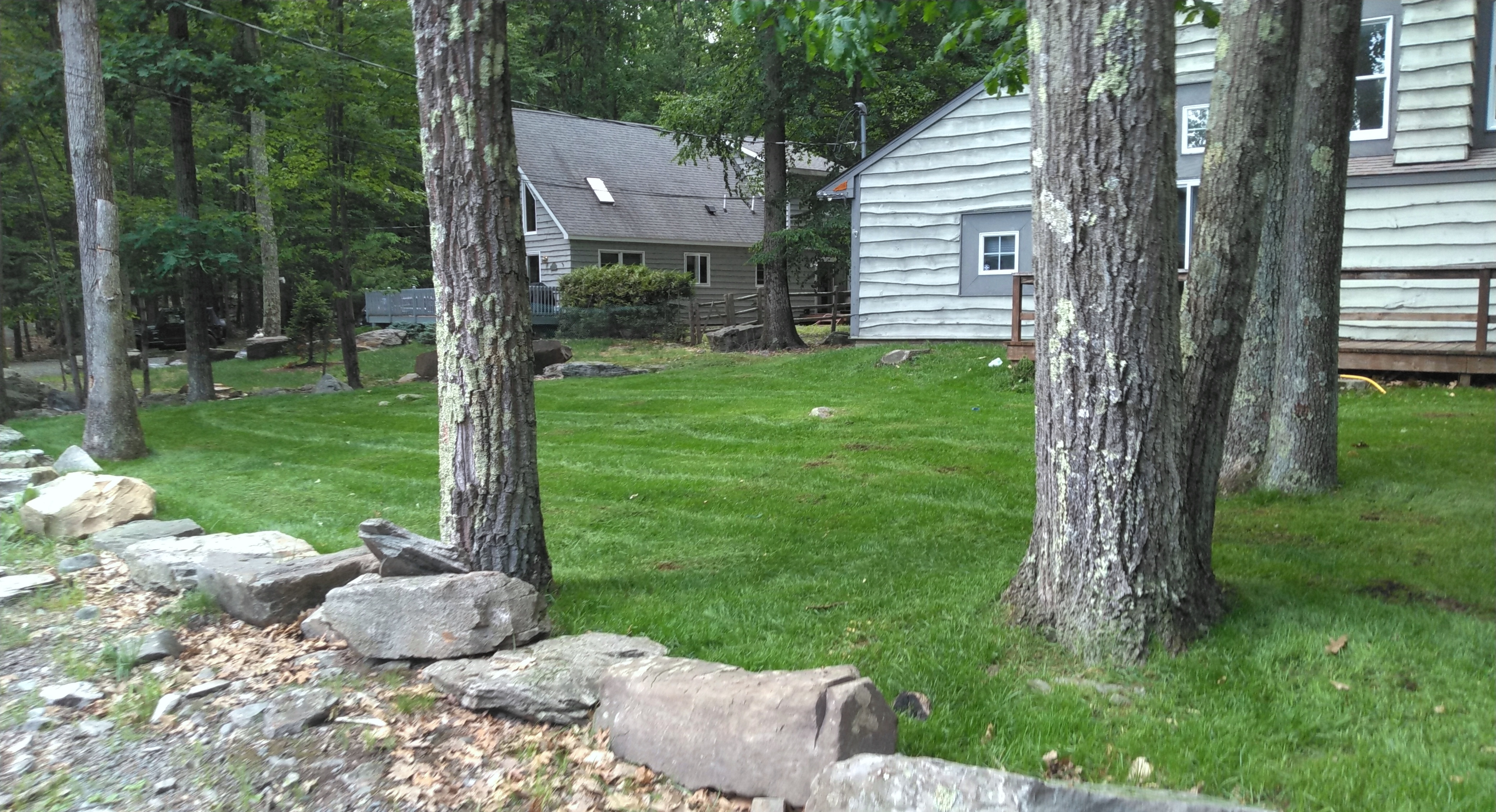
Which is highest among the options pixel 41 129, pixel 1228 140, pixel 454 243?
pixel 41 129

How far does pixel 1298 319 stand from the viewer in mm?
6398

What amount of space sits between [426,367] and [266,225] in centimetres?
390

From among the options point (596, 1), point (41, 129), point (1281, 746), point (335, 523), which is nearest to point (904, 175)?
point (335, 523)

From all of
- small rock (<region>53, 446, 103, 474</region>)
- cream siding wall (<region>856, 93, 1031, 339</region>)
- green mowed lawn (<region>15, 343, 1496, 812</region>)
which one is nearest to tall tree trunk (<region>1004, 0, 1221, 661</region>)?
green mowed lawn (<region>15, 343, 1496, 812</region>)

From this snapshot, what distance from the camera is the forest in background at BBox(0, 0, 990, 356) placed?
13906mm

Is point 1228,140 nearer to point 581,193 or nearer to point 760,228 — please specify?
point 581,193

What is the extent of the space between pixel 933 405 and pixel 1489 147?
7433 millimetres

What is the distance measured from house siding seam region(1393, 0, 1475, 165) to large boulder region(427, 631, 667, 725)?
40.2ft

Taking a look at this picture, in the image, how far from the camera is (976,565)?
5102mm

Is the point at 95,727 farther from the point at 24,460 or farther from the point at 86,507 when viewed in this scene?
the point at 24,460

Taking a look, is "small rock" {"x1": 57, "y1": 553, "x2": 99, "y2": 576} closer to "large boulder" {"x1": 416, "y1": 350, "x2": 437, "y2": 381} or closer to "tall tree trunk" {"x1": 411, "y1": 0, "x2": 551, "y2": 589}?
"tall tree trunk" {"x1": 411, "y1": 0, "x2": 551, "y2": 589}

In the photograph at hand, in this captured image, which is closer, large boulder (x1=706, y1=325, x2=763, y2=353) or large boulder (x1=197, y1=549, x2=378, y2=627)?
large boulder (x1=197, y1=549, x2=378, y2=627)

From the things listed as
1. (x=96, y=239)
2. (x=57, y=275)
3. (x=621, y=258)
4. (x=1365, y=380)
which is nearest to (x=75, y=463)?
(x=96, y=239)

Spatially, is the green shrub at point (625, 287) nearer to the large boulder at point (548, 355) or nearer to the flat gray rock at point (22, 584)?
the large boulder at point (548, 355)
